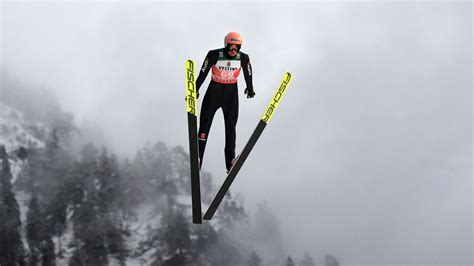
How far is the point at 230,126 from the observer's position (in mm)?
24859

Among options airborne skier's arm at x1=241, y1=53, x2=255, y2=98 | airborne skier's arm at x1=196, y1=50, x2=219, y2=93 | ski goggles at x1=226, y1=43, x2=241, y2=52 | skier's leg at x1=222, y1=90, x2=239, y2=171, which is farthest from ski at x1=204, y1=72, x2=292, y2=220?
ski goggles at x1=226, y1=43, x2=241, y2=52

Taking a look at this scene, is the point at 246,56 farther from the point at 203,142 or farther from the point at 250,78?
the point at 203,142

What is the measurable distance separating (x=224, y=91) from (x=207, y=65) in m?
1.21

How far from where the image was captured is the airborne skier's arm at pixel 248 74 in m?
23.4

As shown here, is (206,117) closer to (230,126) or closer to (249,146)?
(230,126)

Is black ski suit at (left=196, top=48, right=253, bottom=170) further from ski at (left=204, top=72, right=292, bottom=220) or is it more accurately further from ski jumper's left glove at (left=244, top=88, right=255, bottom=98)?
ski at (left=204, top=72, right=292, bottom=220)

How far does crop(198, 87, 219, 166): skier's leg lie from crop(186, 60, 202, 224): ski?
1.20 meters

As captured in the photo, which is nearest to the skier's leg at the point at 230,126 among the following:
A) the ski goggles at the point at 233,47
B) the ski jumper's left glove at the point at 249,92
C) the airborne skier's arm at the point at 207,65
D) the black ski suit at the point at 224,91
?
the black ski suit at the point at 224,91

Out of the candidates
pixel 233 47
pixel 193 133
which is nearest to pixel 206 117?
pixel 193 133

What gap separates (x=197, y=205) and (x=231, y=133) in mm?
3078

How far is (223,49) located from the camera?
2298 centimetres

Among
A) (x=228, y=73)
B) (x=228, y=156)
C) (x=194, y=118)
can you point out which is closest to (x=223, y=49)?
(x=228, y=73)

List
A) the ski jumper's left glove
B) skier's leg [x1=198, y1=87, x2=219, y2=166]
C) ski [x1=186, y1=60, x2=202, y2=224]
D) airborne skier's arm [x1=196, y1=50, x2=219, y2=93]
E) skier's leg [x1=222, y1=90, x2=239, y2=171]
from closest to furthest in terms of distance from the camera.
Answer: ski [x1=186, y1=60, x2=202, y2=224] → airborne skier's arm [x1=196, y1=50, x2=219, y2=93] → the ski jumper's left glove → skier's leg [x1=198, y1=87, x2=219, y2=166] → skier's leg [x1=222, y1=90, x2=239, y2=171]

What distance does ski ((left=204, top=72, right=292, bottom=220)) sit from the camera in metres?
24.0
